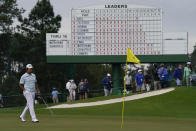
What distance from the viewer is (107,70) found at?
97875mm

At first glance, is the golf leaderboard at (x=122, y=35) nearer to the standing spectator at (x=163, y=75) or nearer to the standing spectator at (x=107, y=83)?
the standing spectator at (x=107, y=83)

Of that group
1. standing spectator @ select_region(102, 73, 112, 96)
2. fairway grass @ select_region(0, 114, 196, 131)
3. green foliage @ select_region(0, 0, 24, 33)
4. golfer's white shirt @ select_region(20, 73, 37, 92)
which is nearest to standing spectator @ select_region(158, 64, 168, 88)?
standing spectator @ select_region(102, 73, 112, 96)

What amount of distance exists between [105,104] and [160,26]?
13102 mm

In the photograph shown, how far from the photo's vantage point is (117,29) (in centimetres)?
4034

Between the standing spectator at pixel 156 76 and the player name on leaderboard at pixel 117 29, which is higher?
the player name on leaderboard at pixel 117 29

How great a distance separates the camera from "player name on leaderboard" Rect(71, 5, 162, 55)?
4012 cm

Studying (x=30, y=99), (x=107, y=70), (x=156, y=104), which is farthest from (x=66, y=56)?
(x=107, y=70)

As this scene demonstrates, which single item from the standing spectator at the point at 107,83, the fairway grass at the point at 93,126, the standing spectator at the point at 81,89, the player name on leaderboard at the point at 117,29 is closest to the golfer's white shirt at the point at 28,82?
the fairway grass at the point at 93,126

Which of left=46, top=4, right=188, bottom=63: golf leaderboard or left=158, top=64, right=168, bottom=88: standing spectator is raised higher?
left=46, top=4, right=188, bottom=63: golf leaderboard

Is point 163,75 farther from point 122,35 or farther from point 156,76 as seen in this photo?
point 122,35

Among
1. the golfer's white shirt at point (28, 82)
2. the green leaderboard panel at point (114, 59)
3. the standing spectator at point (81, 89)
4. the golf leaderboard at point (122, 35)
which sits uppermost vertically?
the golf leaderboard at point (122, 35)

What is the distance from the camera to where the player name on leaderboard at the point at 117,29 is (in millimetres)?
40125

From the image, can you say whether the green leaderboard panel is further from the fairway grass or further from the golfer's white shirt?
the golfer's white shirt

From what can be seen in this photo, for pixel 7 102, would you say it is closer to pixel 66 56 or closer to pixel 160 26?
pixel 66 56
